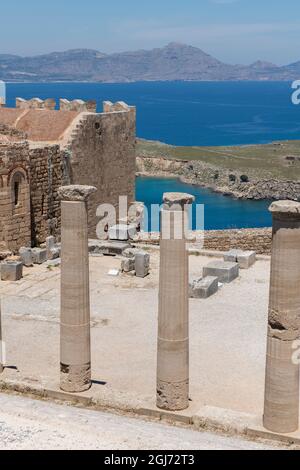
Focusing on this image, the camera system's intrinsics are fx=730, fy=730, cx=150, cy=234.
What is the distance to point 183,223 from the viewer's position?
1106 cm

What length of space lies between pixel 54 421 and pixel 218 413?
2499 mm

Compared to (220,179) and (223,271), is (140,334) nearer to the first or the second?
(223,271)

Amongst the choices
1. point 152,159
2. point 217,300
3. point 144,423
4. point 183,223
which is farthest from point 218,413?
point 152,159

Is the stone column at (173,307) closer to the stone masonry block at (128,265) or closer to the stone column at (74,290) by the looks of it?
the stone column at (74,290)

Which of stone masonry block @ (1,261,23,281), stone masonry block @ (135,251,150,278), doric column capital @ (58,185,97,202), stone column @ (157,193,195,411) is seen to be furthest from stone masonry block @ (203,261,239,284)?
doric column capital @ (58,185,97,202)

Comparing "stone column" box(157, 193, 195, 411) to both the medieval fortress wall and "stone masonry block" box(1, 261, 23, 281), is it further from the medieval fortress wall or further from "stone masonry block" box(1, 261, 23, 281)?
the medieval fortress wall

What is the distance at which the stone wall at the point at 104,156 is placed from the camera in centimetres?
2575

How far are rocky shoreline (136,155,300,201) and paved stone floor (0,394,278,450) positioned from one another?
47591 millimetres

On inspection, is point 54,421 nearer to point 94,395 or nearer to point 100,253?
point 94,395

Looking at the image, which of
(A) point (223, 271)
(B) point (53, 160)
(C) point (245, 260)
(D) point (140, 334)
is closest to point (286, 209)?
(D) point (140, 334)

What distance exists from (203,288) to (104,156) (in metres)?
9.72

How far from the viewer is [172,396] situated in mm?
11375

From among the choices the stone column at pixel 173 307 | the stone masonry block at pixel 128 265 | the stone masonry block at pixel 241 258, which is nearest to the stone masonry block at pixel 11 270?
the stone masonry block at pixel 128 265

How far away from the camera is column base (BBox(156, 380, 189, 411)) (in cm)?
1138
